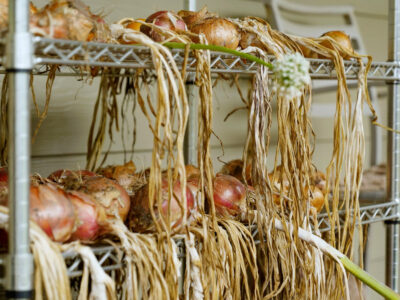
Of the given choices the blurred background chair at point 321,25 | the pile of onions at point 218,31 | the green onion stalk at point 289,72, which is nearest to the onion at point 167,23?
the pile of onions at point 218,31

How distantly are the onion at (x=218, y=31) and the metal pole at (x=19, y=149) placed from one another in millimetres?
459

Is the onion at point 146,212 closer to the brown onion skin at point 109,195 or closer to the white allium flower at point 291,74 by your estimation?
the brown onion skin at point 109,195

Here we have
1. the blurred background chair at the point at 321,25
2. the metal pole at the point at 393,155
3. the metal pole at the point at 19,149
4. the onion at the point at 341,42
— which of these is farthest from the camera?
the blurred background chair at the point at 321,25

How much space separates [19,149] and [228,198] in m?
0.52

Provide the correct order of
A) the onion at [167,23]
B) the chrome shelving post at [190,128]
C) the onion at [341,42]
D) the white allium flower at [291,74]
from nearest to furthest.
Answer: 1. the white allium flower at [291,74]
2. the onion at [167,23]
3. the onion at [341,42]
4. the chrome shelving post at [190,128]

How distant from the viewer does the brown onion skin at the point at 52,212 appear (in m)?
1.08

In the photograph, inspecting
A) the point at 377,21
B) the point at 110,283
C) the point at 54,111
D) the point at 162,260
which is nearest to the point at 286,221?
the point at 162,260

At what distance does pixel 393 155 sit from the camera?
175 cm

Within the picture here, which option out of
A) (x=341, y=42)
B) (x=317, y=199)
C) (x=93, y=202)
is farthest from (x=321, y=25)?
(x=93, y=202)

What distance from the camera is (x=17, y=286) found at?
3.32ft

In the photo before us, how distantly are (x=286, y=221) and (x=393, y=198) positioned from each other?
467 millimetres

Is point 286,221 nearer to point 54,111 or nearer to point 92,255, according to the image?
point 92,255

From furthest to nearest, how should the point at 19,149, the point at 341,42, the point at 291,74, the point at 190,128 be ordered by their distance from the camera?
1. the point at 190,128
2. the point at 341,42
3. the point at 291,74
4. the point at 19,149

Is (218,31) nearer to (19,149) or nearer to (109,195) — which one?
(109,195)
